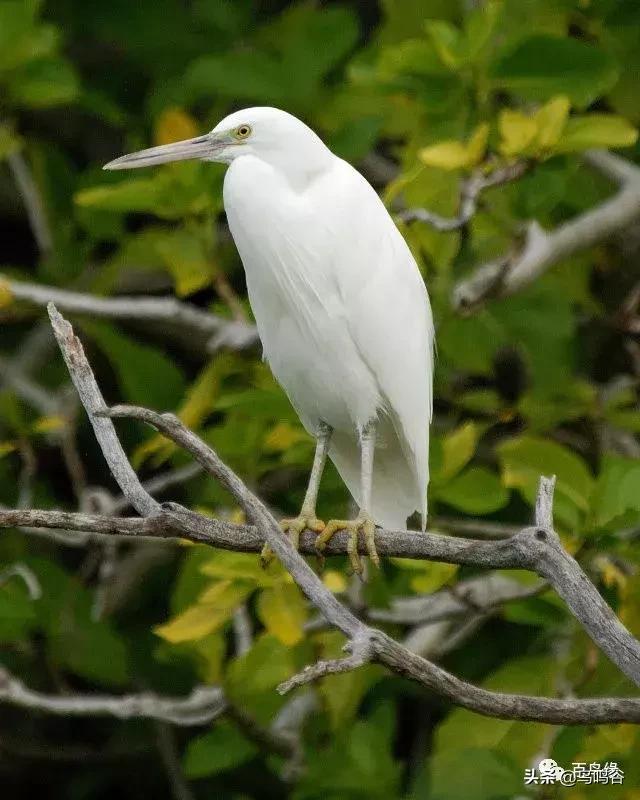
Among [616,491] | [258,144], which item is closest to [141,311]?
[258,144]

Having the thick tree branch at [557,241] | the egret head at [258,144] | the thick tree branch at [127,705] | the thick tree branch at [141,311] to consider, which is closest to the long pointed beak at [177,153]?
the egret head at [258,144]

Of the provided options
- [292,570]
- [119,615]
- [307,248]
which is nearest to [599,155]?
[307,248]

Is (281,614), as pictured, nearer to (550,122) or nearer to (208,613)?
(208,613)

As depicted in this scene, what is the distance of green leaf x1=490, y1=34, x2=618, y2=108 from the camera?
265cm

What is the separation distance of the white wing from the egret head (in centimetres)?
9

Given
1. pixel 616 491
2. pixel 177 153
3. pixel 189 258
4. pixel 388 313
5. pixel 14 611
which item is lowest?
pixel 14 611

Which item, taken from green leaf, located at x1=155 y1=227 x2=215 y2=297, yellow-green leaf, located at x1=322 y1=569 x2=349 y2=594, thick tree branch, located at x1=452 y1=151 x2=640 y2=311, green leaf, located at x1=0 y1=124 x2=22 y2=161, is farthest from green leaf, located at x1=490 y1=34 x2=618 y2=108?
green leaf, located at x1=0 y1=124 x2=22 y2=161

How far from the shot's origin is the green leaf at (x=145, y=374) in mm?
2914

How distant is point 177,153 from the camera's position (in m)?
2.28

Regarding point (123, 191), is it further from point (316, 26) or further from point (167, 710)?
point (167, 710)

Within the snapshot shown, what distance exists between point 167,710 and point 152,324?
907 mm

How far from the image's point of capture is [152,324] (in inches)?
123

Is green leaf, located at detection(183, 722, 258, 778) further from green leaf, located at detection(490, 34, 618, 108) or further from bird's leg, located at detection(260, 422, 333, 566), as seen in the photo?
green leaf, located at detection(490, 34, 618, 108)

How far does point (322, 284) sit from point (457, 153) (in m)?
0.44
